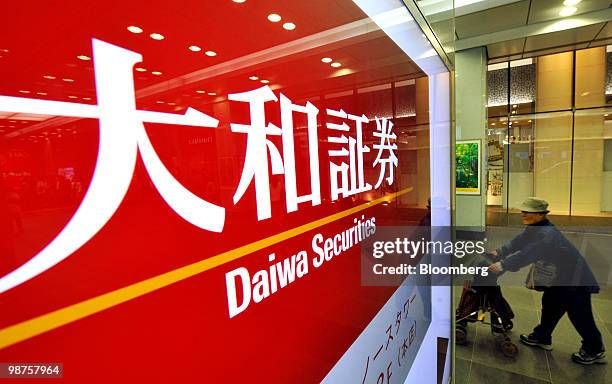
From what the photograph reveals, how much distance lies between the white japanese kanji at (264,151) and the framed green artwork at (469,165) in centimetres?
633

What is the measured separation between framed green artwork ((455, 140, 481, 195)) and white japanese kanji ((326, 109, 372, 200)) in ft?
19.1

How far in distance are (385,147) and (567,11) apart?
610 centimetres

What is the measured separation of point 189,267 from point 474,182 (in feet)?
22.8

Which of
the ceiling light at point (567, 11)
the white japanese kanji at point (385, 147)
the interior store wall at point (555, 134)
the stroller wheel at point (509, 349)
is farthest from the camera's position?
the interior store wall at point (555, 134)

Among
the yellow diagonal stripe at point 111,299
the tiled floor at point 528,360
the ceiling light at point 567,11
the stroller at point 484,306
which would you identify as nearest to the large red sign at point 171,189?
the yellow diagonal stripe at point 111,299

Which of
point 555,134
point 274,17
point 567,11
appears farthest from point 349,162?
point 555,134

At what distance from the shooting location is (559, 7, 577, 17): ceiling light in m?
5.36

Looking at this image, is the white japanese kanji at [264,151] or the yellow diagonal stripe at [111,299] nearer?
the yellow diagonal stripe at [111,299]

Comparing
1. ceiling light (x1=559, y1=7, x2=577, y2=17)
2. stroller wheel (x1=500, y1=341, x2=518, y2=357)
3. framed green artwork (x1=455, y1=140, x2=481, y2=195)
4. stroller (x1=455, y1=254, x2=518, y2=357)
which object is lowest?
stroller wheel (x1=500, y1=341, x2=518, y2=357)

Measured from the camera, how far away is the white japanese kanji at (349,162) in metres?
1.10

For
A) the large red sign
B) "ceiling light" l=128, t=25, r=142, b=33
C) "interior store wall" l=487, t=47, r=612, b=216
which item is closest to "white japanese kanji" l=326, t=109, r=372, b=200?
the large red sign

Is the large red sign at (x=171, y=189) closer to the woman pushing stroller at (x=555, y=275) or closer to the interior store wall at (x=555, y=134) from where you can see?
the woman pushing stroller at (x=555, y=275)

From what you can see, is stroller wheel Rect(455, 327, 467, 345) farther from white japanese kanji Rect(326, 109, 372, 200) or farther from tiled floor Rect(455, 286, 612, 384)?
white japanese kanji Rect(326, 109, 372, 200)

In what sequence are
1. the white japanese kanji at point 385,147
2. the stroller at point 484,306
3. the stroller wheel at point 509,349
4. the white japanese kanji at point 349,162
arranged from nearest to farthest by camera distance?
the white japanese kanji at point 349,162
the white japanese kanji at point 385,147
the stroller wheel at point 509,349
the stroller at point 484,306
